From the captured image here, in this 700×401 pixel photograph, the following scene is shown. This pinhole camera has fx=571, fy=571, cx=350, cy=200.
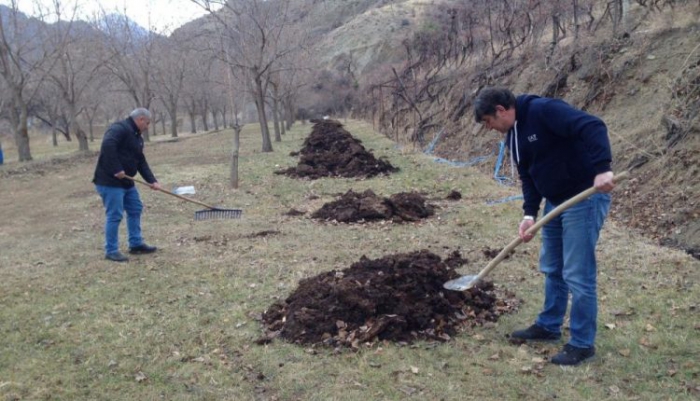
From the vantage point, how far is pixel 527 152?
3771 millimetres


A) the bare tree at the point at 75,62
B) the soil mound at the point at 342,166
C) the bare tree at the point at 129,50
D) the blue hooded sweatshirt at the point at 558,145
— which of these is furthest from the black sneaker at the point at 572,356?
the bare tree at the point at 129,50

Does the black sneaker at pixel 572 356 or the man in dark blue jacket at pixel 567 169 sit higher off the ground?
the man in dark blue jacket at pixel 567 169

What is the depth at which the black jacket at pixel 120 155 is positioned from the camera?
6.94 metres

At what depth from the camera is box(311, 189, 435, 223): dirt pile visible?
9.00 m

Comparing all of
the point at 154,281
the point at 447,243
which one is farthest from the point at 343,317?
the point at 447,243

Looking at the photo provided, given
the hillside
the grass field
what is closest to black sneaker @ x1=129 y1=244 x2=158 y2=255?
the grass field

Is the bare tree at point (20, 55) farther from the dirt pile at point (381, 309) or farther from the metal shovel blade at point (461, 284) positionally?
the metal shovel blade at point (461, 284)

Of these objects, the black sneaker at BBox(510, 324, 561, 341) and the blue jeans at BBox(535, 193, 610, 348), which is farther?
the black sneaker at BBox(510, 324, 561, 341)

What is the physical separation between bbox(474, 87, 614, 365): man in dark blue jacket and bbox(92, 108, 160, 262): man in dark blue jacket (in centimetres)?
487

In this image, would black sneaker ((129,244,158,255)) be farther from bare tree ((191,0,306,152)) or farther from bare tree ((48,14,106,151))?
bare tree ((48,14,106,151))

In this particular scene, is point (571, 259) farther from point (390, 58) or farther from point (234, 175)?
point (390, 58)

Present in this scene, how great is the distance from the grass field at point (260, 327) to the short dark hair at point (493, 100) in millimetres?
1771

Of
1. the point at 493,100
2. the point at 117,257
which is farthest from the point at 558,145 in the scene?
the point at 117,257

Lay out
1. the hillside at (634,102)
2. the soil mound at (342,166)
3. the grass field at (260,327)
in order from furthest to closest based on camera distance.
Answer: the soil mound at (342,166)
the hillside at (634,102)
the grass field at (260,327)
